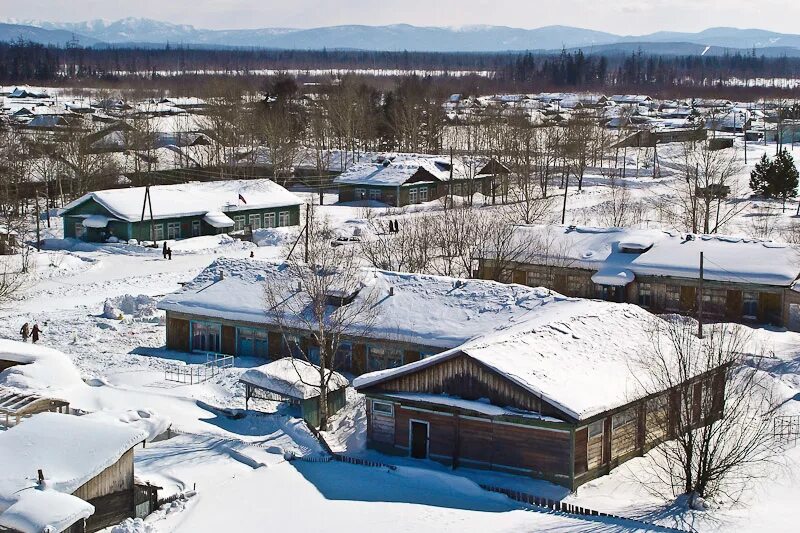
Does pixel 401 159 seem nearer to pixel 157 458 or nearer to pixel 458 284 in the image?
pixel 458 284

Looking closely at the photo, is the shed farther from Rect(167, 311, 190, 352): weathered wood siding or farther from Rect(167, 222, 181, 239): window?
Rect(167, 222, 181, 239): window

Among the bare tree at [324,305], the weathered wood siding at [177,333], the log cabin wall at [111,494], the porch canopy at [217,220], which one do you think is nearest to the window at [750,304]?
the bare tree at [324,305]

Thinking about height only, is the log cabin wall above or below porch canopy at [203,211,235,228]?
below

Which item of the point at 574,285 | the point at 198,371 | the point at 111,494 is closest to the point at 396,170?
the point at 574,285

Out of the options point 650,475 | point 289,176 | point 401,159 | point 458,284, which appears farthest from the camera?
point 289,176

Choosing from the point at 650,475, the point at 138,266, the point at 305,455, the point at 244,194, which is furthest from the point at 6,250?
the point at 650,475

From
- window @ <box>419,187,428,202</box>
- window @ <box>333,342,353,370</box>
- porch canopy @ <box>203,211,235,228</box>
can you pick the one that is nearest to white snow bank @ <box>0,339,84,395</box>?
window @ <box>333,342,353,370</box>

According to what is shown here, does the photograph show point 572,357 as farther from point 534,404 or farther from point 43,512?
point 43,512

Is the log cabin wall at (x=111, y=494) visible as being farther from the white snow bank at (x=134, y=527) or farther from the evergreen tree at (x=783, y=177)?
the evergreen tree at (x=783, y=177)
